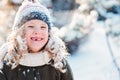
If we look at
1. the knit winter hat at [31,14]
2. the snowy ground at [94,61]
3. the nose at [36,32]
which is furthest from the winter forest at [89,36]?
the nose at [36,32]

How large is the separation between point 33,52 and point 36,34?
15cm

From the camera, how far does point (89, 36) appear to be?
26.4 feet

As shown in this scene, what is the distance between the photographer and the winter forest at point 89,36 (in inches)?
272

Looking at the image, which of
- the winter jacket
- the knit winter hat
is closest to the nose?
the knit winter hat

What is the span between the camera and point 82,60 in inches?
292

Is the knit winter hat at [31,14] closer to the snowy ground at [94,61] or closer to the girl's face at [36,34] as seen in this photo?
the girl's face at [36,34]

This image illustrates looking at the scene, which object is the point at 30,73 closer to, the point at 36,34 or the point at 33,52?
the point at 33,52

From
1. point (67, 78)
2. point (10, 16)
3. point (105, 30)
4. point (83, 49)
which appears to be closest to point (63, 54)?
point (67, 78)

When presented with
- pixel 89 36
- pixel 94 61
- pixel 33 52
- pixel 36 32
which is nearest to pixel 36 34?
pixel 36 32

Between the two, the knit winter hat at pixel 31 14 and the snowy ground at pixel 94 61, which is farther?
the snowy ground at pixel 94 61

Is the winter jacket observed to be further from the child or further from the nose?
the nose

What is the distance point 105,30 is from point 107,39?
12.3 inches

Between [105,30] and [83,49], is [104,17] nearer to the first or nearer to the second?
[105,30]

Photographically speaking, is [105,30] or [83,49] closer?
[83,49]
